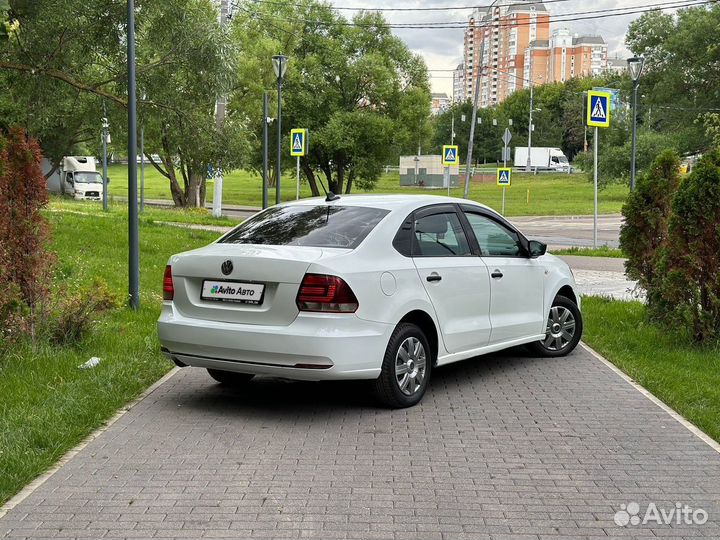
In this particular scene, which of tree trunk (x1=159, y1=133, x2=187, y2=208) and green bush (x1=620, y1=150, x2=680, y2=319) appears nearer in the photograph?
green bush (x1=620, y1=150, x2=680, y2=319)

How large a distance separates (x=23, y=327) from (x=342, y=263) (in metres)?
3.48

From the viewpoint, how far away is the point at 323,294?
5785 millimetres

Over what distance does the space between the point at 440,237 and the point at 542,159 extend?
86.4 meters

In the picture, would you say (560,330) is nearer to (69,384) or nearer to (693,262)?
(693,262)

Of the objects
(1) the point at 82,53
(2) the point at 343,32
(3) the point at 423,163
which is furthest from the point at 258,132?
(1) the point at 82,53

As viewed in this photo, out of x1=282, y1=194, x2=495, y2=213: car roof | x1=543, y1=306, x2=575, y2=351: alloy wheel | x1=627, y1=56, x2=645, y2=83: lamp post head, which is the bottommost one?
x1=543, y1=306, x2=575, y2=351: alloy wheel

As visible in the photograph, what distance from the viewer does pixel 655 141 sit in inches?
1857

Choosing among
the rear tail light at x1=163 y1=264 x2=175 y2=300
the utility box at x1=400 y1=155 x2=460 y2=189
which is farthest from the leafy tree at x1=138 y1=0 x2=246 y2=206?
the utility box at x1=400 y1=155 x2=460 y2=189

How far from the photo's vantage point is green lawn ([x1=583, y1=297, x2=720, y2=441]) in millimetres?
6477

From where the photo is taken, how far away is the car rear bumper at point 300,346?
18.8ft

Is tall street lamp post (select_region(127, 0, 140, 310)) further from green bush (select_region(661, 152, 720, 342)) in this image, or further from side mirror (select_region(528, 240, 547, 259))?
green bush (select_region(661, 152, 720, 342))

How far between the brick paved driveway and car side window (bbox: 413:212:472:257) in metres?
1.16

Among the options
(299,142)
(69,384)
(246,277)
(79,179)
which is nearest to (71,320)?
(69,384)

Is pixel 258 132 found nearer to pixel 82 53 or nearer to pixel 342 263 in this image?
pixel 82 53
